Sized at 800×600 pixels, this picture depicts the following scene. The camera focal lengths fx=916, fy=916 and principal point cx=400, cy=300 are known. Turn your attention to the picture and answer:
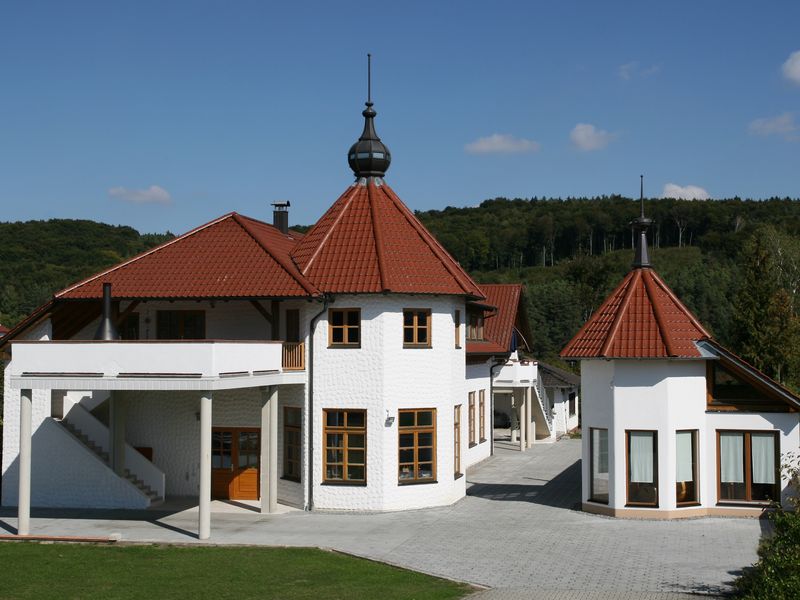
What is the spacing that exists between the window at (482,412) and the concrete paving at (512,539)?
7.28 m

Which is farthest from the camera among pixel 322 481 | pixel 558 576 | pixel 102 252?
pixel 102 252

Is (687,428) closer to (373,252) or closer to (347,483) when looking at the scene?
(347,483)

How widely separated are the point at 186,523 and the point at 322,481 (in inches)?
135

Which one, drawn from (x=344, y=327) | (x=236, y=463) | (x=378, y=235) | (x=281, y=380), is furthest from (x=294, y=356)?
(x=378, y=235)

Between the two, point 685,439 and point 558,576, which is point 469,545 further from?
point 685,439

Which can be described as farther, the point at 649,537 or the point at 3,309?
the point at 3,309

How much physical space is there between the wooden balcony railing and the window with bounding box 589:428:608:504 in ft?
23.0

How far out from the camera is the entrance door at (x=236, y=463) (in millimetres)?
22969

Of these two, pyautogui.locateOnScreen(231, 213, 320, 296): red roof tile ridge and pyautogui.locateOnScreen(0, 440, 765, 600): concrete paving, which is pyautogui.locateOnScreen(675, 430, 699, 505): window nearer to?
pyautogui.locateOnScreen(0, 440, 765, 600): concrete paving

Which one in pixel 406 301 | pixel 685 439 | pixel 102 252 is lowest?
pixel 685 439

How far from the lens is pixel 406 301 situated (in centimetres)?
2220

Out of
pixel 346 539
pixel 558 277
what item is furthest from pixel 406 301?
pixel 558 277

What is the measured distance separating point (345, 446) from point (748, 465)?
9197mm

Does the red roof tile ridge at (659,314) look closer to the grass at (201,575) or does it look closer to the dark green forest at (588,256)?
the grass at (201,575)
